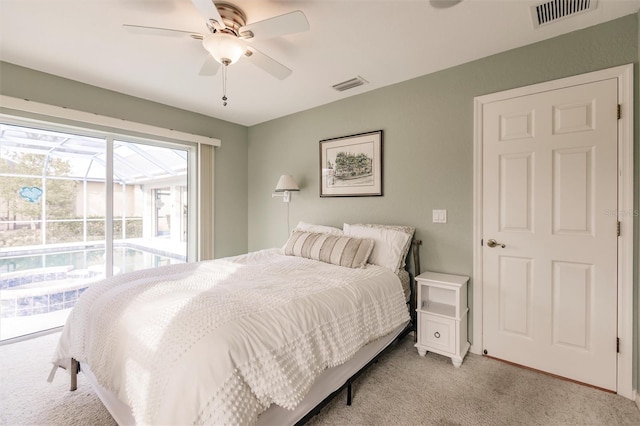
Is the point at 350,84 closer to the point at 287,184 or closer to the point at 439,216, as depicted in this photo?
the point at 287,184

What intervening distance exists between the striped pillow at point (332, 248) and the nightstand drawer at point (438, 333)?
73cm

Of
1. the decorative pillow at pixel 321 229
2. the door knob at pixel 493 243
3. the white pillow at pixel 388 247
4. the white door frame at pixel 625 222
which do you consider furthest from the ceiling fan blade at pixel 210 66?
the white door frame at pixel 625 222

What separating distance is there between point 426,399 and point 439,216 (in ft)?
5.00

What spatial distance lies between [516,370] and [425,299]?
83cm

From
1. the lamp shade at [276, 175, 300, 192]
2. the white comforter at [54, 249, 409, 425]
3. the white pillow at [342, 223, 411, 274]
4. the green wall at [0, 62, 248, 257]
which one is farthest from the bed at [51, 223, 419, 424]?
the green wall at [0, 62, 248, 257]

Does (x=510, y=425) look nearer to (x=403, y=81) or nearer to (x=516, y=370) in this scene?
(x=516, y=370)

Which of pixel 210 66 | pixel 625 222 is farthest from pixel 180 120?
pixel 625 222

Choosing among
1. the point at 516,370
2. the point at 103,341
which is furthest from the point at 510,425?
the point at 103,341

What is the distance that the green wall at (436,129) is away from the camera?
2.05 m

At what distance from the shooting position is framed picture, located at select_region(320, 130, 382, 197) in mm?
3088

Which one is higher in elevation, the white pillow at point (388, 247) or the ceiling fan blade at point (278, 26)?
the ceiling fan blade at point (278, 26)

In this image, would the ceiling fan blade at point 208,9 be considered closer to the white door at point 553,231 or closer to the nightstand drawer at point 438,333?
the white door at point 553,231

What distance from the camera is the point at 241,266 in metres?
2.40

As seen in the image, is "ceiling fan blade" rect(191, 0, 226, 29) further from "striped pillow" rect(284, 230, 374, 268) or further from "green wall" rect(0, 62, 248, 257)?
"green wall" rect(0, 62, 248, 257)
